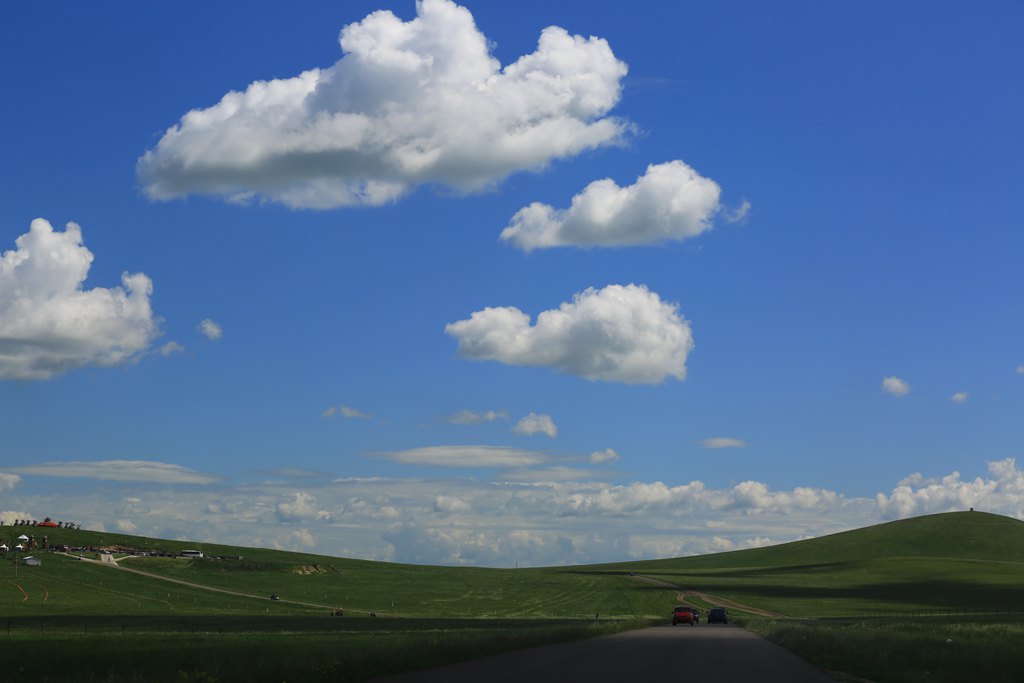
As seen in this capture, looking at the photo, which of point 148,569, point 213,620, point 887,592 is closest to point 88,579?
point 148,569

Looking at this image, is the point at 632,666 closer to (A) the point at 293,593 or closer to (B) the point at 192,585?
(A) the point at 293,593

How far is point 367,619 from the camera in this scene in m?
110

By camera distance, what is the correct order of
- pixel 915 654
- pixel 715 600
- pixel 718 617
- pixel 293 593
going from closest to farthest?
pixel 915 654
pixel 718 617
pixel 293 593
pixel 715 600

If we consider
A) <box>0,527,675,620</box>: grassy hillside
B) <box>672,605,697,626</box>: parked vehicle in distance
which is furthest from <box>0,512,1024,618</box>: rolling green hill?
<box>672,605,697,626</box>: parked vehicle in distance

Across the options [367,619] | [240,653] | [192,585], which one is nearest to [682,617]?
[367,619]

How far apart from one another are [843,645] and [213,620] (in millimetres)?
69964

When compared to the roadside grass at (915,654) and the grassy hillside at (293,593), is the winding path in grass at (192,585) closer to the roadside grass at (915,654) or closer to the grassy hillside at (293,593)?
the grassy hillside at (293,593)

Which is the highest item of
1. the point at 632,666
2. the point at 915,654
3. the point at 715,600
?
the point at 915,654

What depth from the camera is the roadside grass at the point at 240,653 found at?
34969mm

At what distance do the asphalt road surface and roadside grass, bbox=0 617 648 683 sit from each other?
1751 millimetres

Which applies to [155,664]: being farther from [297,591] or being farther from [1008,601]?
[1008,601]

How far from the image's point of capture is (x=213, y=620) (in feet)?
336

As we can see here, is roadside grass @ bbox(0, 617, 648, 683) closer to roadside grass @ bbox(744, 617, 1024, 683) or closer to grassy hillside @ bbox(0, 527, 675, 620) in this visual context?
roadside grass @ bbox(744, 617, 1024, 683)

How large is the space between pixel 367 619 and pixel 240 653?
61.2 m
